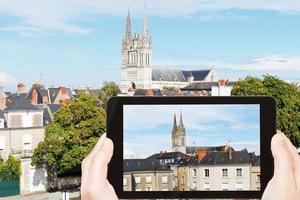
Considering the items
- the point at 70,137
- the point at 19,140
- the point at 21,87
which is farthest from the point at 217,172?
the point at 21,87

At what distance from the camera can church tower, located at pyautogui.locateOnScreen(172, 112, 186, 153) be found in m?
0.96

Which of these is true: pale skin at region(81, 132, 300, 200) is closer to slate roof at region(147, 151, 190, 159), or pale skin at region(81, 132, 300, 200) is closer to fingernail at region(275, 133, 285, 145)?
fingernail at region(275, 133, 285, 145)

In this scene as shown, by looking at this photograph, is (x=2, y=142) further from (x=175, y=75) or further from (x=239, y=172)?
(x=175, y=75)

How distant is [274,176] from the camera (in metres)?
0.83

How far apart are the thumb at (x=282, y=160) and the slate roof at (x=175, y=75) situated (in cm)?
5969

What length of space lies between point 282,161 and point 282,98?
19.4 metres

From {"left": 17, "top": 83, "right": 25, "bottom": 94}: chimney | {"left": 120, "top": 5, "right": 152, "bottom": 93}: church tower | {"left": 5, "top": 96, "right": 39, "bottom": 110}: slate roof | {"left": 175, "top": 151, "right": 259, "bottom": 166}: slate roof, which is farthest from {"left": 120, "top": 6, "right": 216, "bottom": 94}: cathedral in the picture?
{"left": 175, "top": 151, "right": 259, "bottom": 166}: slate roof

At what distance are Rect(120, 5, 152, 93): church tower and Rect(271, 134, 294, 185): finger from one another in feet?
210

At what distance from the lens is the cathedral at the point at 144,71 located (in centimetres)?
6188

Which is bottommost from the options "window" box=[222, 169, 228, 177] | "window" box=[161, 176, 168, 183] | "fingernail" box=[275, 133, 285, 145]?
"window" box=[161, 176, 168, 183]

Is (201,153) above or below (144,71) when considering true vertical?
below

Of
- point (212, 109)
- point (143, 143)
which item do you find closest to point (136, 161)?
point (143, 143)

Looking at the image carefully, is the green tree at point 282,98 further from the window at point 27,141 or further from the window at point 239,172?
the window at point 239,172

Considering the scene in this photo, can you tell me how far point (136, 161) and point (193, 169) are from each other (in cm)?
10
